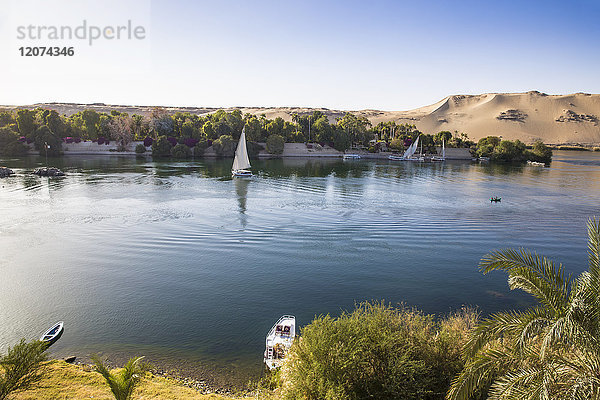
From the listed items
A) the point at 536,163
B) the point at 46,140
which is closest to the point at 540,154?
the point at 536,163

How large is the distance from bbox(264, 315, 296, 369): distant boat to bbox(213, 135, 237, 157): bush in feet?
360

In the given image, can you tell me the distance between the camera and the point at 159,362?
17.7 metres

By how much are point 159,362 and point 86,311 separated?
758 cm

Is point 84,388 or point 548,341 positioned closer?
point 548,341

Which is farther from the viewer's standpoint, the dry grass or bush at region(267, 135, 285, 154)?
bush at region(267, 135, 285, 154)

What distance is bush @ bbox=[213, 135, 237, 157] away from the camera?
406 feet

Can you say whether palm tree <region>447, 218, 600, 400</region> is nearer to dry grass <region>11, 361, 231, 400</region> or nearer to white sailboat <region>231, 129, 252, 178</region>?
dry grass <region>11, 361, 231, 400</region>

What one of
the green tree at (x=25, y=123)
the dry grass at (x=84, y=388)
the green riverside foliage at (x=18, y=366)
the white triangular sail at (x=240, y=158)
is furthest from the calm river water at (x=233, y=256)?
→ the green tree at (x=25, y=123)

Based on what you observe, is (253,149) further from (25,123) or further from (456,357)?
(456,357)

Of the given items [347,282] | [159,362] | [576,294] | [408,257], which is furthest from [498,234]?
[159,362]

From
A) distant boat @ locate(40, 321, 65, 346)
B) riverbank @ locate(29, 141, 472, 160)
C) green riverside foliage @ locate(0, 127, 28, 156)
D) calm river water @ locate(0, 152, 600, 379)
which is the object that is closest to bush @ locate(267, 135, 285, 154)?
riverbank @ locate(29, 141, 472, 160)

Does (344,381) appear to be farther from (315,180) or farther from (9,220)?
(315,180)

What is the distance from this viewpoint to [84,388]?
14.4 metres

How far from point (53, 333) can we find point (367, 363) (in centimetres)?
1605
